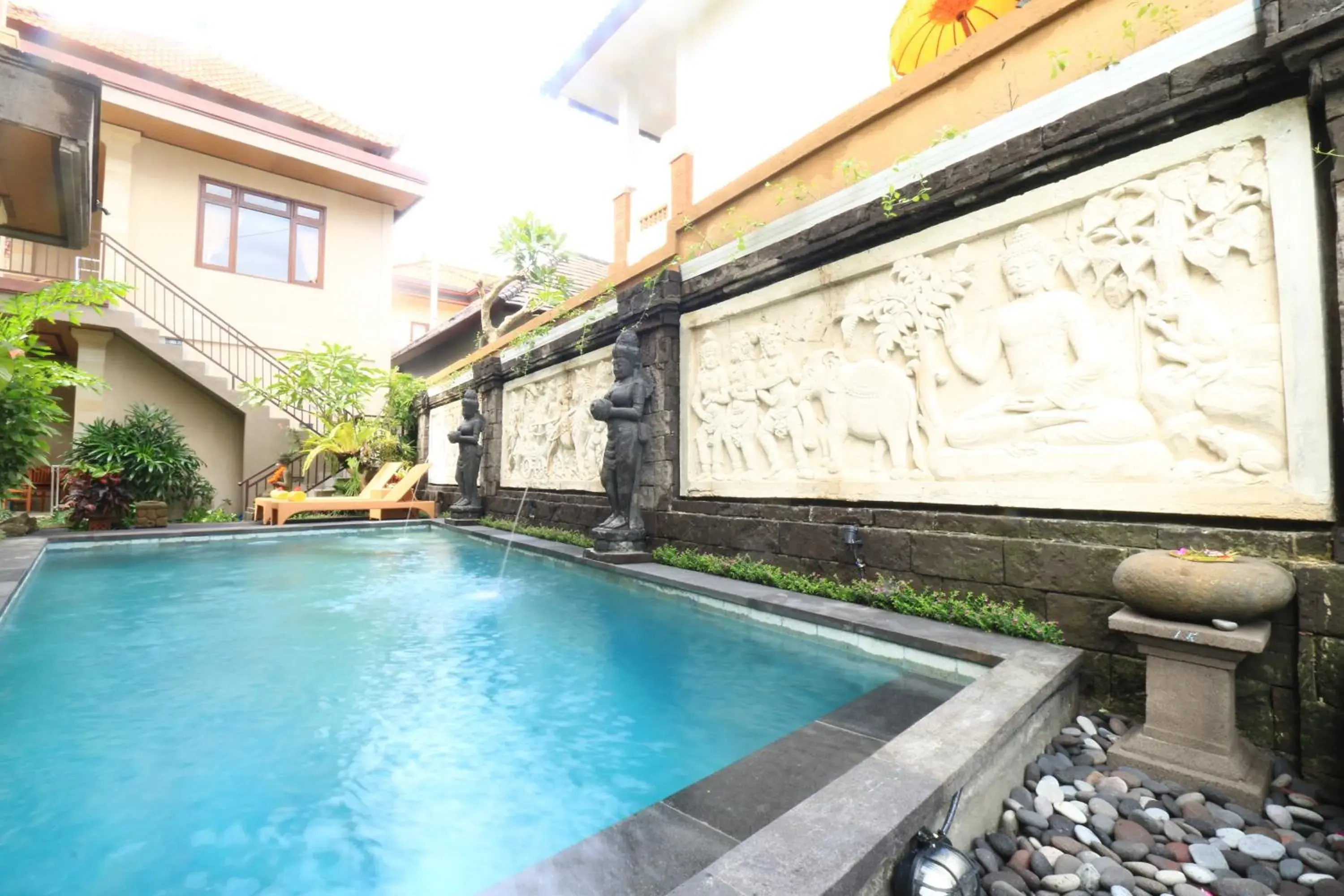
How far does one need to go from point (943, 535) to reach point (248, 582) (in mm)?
→ 5622

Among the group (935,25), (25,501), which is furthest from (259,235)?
(935,25)

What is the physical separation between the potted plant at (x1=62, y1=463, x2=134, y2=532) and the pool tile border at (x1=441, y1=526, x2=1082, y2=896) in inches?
400

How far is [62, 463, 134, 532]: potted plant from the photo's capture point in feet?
26.9

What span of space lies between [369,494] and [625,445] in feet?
23.4

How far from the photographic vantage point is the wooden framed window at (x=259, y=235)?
1245 centimetres

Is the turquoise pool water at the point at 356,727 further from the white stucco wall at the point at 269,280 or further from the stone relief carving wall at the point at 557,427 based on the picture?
the white stucco wall at the point at 269,280

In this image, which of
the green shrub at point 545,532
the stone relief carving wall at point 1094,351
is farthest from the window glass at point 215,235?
the stone relief carving wall at point 1094,351

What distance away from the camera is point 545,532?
7770mm

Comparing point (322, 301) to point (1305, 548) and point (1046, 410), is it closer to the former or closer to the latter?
point (1046, 410)

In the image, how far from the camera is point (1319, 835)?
1.75 metres

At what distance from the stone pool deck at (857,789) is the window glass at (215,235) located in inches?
579

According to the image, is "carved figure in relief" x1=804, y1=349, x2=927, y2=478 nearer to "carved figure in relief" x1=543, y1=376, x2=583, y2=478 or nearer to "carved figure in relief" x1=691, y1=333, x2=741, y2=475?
"carved figure in relief" x1=691, y1=333, x2=741, y2=475

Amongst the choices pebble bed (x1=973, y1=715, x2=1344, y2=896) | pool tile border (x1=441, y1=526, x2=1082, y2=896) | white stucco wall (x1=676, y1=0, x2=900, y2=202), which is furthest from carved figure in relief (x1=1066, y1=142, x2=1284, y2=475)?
white stucco wall (x1=676, y1=0, x2=900, y2=202)

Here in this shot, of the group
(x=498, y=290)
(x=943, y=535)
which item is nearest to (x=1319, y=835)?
(x=943, y=535)
